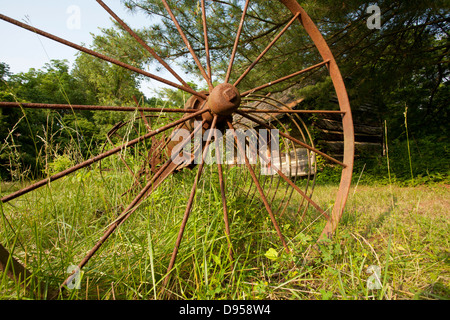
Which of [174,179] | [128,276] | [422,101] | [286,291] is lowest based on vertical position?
[286,291]

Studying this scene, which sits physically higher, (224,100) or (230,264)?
(224,100)

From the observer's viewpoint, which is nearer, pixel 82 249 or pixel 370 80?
pixel 82 249

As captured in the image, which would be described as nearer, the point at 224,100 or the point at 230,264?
the point at 230,264

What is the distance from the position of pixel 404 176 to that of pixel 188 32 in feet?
19.5

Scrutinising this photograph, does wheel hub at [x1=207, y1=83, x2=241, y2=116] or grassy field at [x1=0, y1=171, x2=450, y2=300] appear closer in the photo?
grassy field at [x1=0, y1=171, x2=450, y2=300]

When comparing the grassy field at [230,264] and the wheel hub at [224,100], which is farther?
the wheel hub at [224,100]

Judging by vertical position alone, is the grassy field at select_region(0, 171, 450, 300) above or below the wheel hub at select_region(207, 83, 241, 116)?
below

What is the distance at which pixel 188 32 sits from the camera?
3846 mm

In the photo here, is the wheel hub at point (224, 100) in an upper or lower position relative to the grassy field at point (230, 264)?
upper

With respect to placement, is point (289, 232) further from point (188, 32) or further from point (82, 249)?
point (188, 32)

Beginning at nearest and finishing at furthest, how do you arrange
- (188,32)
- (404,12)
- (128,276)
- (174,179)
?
(128,276) → (174,179) → (404,12) → (188,32)

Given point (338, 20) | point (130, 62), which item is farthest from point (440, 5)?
point (130, 62)
